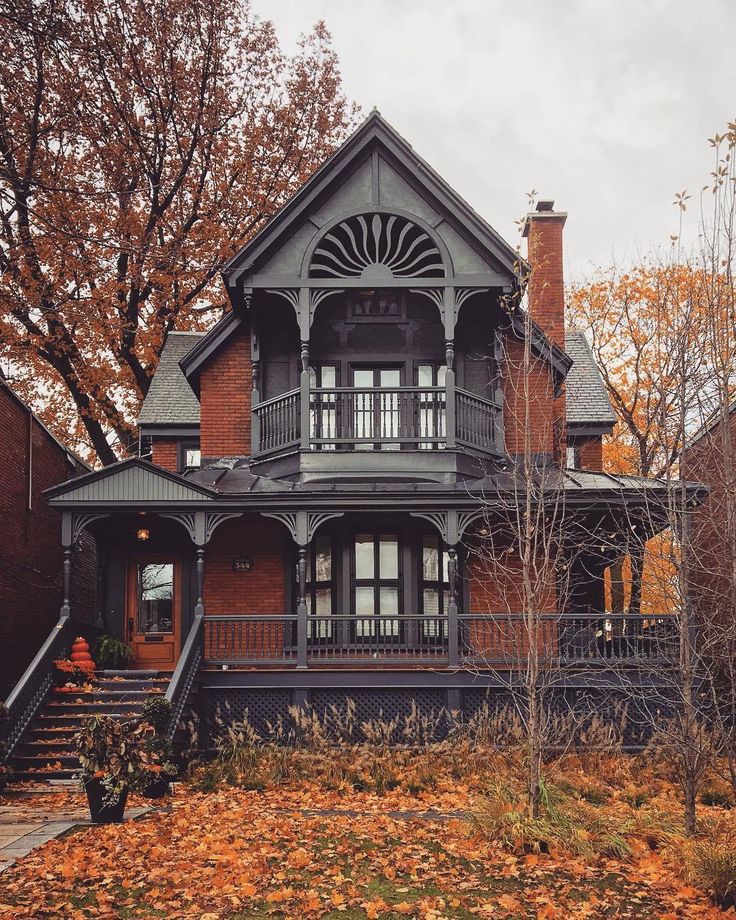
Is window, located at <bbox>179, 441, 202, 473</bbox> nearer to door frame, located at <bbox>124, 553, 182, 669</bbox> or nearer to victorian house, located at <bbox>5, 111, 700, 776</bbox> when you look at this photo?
victorian house, located at <bbox>5, 111, 700, 776</bbox>

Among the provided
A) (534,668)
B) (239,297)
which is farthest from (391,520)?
(534,668)

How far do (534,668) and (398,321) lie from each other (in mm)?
10131

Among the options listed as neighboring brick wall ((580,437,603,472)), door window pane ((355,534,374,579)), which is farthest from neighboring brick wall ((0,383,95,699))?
neighboring brick wall ((580,437,603,472))

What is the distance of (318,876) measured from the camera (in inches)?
391

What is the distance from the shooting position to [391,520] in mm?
19641

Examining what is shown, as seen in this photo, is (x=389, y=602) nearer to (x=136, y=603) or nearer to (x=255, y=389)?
(x=255, y=389)

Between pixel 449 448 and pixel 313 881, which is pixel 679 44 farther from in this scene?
pixel 313 881

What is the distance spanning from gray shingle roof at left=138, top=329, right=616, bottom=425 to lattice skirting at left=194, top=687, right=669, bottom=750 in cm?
700

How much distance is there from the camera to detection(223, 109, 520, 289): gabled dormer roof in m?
19.1

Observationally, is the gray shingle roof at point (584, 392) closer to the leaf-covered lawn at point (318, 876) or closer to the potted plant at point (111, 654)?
the potted plant at point (111, 654)

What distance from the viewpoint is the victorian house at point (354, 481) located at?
17.7m

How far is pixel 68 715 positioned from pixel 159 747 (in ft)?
10.6

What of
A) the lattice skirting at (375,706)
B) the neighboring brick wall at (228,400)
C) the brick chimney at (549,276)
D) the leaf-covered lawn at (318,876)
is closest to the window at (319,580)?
the lattice skirting at (375,706)

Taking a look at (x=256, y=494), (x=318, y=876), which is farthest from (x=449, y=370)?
(x=318, y=876)
